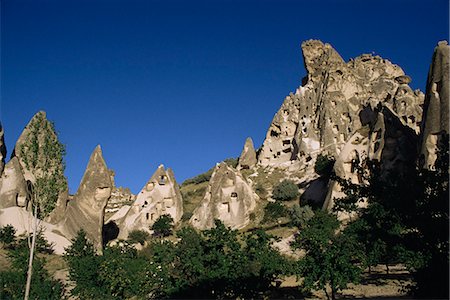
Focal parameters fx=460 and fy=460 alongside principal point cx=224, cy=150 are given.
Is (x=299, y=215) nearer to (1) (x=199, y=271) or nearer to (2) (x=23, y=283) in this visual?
(1) (x=199, y=271)

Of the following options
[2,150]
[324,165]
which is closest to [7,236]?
[2,150]

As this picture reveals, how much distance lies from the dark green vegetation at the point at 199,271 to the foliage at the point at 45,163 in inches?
144

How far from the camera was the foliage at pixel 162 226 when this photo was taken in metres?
37.1

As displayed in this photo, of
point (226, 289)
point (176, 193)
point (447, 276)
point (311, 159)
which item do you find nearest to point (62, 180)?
point (226, 289)

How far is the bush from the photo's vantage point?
135 ft

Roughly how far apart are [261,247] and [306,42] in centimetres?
5500

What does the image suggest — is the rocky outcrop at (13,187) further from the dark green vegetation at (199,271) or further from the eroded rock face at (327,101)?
the eroded rock face at (327,101)

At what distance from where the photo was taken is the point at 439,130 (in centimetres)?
2552

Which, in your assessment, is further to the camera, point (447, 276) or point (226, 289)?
point (226, 289)

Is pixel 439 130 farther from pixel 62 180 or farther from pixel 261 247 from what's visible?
pixel 62 180

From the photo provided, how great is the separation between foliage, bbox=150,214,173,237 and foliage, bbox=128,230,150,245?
822 mm

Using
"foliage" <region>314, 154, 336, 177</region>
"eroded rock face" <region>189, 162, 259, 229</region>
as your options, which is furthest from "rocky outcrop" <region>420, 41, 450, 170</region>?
"eroded rock face" <region>189, 162, 259, 229</region>

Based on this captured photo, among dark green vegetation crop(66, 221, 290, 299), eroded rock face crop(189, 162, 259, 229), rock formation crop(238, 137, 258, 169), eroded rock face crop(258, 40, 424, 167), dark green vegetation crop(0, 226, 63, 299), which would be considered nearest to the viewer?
dark green vegetation crop(66, 221, 290, 299)

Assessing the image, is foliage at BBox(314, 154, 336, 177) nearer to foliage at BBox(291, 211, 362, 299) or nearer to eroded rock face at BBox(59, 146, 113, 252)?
eroded rock face at BBox(59, 146, 113, 252)
